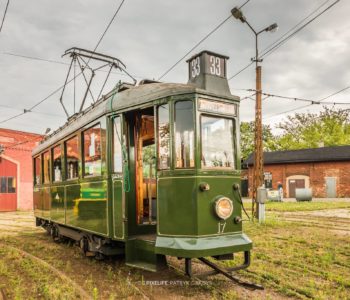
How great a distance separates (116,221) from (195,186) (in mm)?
1671

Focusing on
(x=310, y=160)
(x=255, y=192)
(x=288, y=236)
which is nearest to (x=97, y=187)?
(x=288, y=236)

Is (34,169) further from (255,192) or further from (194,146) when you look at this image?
(194,146)

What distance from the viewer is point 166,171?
17.6ft

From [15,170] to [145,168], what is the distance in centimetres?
2457

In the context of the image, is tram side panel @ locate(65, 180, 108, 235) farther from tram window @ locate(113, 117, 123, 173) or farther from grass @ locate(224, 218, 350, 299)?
grass @ locate(224, 218, 350, 299)

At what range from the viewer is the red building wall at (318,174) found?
1389 inches

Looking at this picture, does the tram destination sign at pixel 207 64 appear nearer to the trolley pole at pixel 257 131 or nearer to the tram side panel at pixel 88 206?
the tram side panel at pixel 88 206

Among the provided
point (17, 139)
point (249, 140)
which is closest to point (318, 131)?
point (249, 140)

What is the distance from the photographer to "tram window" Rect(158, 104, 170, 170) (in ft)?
17.8

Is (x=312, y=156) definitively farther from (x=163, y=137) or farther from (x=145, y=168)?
(x=163, y=137)

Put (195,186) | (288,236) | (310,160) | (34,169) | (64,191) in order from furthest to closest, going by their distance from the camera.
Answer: (310,160) → (34,169) → (288,236) → (64,191) → (195,186)

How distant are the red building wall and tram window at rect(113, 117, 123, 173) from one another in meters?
33.7

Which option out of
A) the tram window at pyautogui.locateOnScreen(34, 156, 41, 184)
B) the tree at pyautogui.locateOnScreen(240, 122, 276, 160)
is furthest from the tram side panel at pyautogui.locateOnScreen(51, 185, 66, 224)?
the tree at pyautogui.locateOnScreen(240, 122, 276, 160)

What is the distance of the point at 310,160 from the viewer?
36.6 metres
